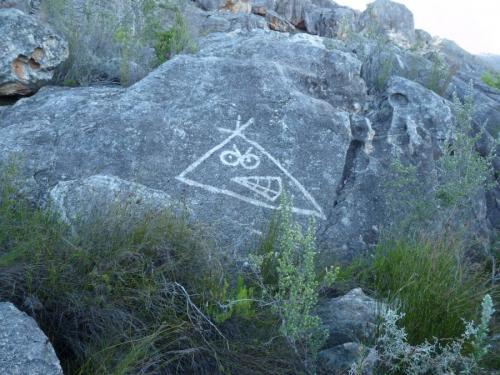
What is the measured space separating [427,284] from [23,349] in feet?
6.67

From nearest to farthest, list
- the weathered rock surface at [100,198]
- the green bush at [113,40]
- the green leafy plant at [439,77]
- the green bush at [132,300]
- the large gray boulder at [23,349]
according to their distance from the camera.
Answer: the large gray boulder at [23,349], the green bush at [132,300], the weathered rock surface at [100,198], the green bush at [113,40], the green leafy plant at [439,77]

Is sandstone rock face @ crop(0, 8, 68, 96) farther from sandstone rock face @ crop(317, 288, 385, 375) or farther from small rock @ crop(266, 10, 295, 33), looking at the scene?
small rock @ crop(266, 10, 295, 33)

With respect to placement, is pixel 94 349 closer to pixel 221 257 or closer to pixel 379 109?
pixel 221 257

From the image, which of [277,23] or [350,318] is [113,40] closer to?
[350,318]

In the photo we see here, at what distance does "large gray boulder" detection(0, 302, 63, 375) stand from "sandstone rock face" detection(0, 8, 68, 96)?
324cm

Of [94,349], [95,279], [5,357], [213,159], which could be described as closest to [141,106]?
[213,159]

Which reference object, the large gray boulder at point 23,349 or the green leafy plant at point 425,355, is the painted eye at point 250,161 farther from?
the large gray boulder at point 23,349

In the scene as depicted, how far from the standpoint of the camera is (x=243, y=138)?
177 inches

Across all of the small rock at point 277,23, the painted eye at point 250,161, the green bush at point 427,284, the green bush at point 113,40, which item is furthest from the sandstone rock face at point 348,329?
the small rock at point 277,23

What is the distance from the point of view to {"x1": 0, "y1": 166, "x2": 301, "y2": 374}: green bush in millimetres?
2498

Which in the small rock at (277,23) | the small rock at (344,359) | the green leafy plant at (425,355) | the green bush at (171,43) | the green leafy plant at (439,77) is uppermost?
the green leafy plant at (439,77)

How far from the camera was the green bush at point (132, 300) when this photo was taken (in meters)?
2.50

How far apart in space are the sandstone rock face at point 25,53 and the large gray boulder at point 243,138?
0.19 m

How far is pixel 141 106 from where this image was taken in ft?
15.1
